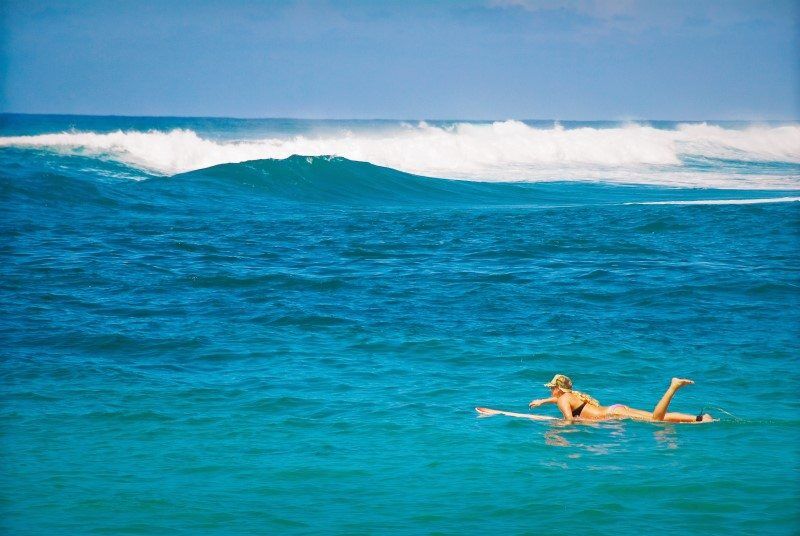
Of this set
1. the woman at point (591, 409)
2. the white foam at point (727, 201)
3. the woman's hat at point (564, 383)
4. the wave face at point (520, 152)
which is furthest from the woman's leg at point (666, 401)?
the wave face at point (520, 152)

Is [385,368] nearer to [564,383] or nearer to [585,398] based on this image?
[564,383]

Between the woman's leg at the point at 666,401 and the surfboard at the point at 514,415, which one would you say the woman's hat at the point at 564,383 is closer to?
the surfboard at the point at 514,415

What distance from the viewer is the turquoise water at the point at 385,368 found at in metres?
7.66

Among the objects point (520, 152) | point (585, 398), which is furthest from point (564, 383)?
point (520, 152)

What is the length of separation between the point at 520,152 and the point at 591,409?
4929cm

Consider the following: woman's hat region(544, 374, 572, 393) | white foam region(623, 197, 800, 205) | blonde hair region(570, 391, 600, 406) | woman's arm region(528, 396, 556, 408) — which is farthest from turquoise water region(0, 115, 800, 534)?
white foam region(623, 197, 800, 205)

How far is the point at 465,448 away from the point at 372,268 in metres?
9.54

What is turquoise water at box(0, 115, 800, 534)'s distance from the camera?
302 inches

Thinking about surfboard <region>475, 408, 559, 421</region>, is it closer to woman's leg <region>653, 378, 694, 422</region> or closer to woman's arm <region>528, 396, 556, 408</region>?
woman's arm <region>528, 396, 556, 408</region>

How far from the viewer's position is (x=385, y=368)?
11734 millimetres

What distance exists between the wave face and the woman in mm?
33496

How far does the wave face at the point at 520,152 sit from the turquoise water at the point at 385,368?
20.1 metres

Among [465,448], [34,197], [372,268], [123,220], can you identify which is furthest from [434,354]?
[34,197]

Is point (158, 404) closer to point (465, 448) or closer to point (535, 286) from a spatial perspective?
point (465, 448)
